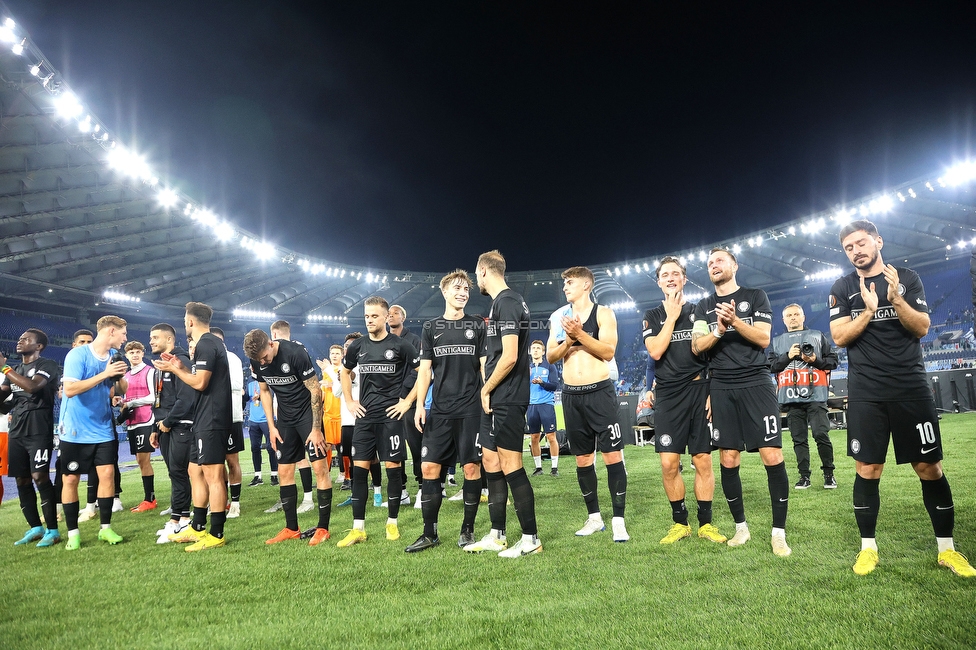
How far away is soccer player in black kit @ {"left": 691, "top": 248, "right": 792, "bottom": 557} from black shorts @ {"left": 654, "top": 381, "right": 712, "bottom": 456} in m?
0.12

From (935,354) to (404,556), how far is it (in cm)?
3236

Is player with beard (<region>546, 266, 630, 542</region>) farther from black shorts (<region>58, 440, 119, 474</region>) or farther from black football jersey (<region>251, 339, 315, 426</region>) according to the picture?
black shorts (<region>58, 440, 119, 474</region>)

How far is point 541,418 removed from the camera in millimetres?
9820

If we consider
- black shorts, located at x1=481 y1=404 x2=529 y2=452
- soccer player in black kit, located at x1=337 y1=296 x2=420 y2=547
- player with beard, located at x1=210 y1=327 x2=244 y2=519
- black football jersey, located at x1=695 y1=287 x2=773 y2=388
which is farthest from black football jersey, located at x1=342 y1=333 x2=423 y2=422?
black football jersey, located at x1=695 y1=287 x2=773 y2=388

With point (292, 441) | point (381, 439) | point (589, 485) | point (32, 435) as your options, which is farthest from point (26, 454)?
point (589, 485)

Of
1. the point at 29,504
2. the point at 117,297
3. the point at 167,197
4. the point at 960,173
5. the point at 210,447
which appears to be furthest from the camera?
the point at 117,297

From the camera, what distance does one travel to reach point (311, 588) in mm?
3855

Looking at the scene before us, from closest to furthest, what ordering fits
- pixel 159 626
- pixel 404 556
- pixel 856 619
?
pixel 856 619
pixel 159 626
pixel 404 556

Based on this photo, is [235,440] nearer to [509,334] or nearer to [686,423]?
[509,334]

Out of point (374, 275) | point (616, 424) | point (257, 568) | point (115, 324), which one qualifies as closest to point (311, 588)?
point (257, 568)

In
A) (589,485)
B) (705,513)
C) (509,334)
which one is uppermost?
(509,334)

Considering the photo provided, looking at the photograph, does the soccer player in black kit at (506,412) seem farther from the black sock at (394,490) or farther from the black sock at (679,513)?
the black sock at (679,513)

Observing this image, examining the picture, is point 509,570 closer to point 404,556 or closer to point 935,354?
point 404,556

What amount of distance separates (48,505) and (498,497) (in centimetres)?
485
